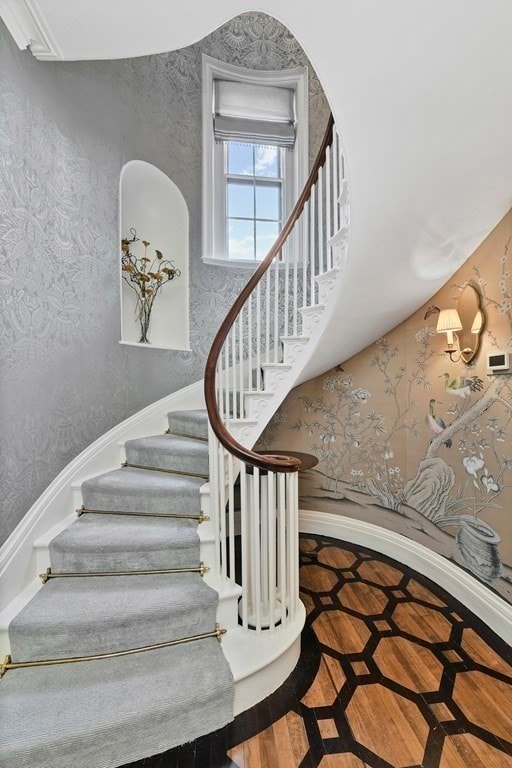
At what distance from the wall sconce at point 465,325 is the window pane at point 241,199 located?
2.35 meters

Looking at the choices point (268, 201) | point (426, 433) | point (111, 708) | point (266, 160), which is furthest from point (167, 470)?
point (266, 160)

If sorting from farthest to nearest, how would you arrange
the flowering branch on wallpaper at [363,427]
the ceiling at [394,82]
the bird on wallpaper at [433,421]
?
the flowering branch on wallpaper at [363,427] < the bird on wallpaper at [433,421] < the ceiling at [394,82]

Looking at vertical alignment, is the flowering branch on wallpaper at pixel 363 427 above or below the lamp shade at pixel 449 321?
below

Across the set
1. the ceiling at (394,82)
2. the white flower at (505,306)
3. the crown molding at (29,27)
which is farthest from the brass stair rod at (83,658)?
the crown molding at (29,27)

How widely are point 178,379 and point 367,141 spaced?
7.73ft

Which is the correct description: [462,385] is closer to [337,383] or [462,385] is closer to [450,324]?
[450,324]

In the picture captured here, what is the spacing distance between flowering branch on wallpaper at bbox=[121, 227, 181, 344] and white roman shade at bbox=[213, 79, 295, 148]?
1528 millimetres

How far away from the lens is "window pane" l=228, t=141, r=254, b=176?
358 centimetres

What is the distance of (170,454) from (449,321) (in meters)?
2.02

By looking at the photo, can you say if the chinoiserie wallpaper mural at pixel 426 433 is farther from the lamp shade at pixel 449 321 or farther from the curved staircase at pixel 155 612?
the curved staircase at pixel 155 612

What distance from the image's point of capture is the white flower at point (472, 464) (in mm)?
2115

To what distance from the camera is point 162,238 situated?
3.25 m

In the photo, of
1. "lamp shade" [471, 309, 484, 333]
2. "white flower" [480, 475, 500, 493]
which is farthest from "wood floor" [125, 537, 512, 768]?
"lamp shade" [471, 309, 484, 333]

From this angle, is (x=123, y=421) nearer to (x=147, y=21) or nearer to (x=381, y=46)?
(x=147, y=21)
